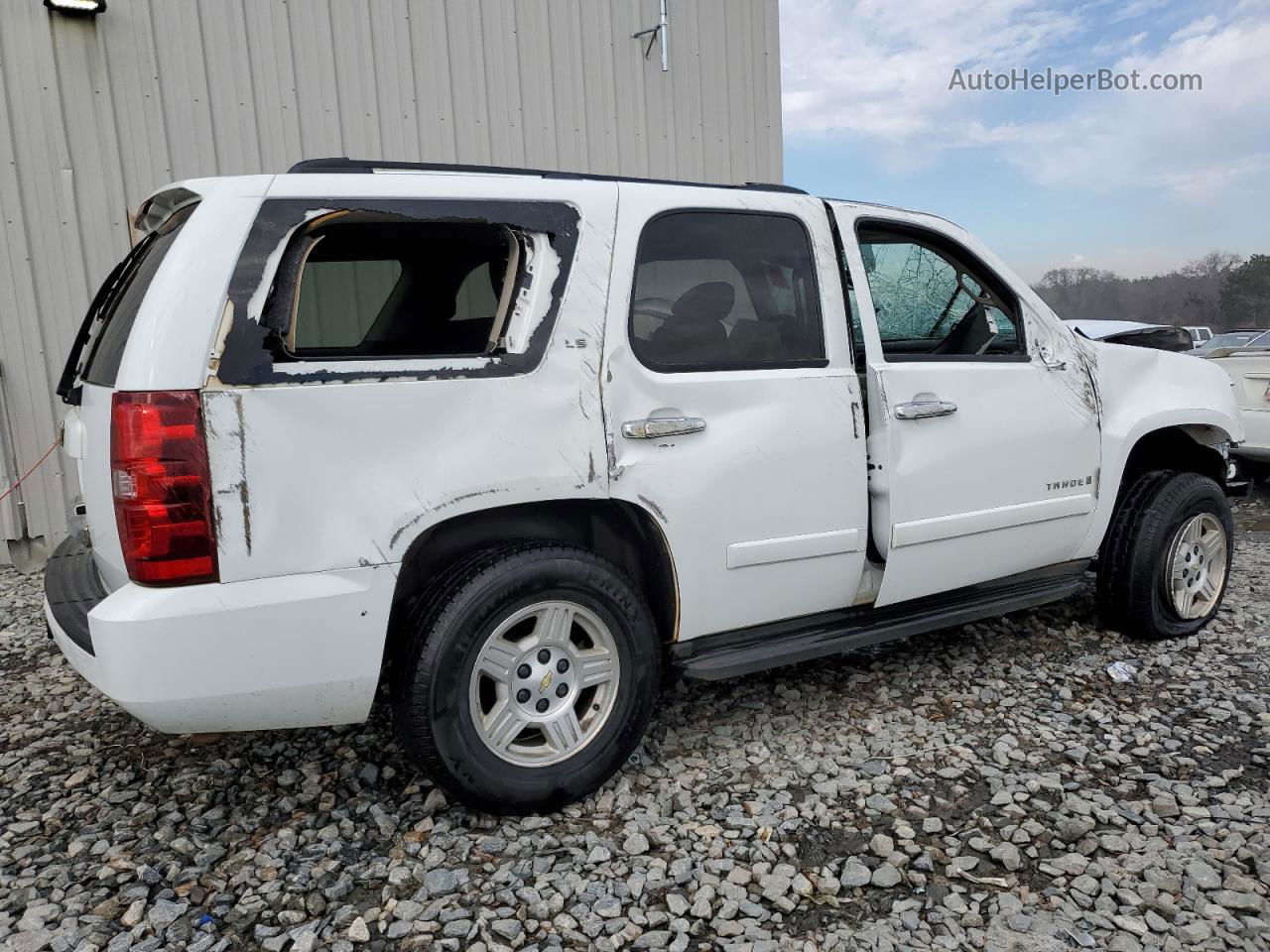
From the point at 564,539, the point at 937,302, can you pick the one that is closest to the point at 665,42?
the point at 937,302

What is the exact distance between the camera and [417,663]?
2.35 m

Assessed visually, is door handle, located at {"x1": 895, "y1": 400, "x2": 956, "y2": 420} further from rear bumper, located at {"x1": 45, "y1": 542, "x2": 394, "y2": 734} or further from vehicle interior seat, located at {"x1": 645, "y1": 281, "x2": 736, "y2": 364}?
rear bumper, located at {"x1": 45, "y1": 542, "x2": 394, "y2": 734}

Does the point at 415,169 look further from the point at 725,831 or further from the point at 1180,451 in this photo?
the point at 1180,451

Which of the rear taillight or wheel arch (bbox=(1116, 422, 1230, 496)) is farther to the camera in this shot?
wheel arch (bbox=(1116, 422, 1230, 496))

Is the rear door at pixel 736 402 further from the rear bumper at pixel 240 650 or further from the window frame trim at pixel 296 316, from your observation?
the rear bumper at pixel 240 650

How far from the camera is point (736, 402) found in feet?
9.10

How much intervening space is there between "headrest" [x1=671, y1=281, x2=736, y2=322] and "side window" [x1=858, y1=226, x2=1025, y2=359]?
0.74 metres

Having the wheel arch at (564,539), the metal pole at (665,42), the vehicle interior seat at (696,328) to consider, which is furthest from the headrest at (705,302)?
the metal pole at (665,42)

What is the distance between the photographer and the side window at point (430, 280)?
255cm

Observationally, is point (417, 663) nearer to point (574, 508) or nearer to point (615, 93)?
point (574, 508)

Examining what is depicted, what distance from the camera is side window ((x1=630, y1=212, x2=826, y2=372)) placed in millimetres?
2725

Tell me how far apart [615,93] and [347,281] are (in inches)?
115

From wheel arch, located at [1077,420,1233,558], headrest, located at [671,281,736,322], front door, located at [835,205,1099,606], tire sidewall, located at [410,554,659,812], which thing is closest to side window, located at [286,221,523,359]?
headrest, located at [671,281,736,322]

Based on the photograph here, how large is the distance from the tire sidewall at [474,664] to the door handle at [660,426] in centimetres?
40
